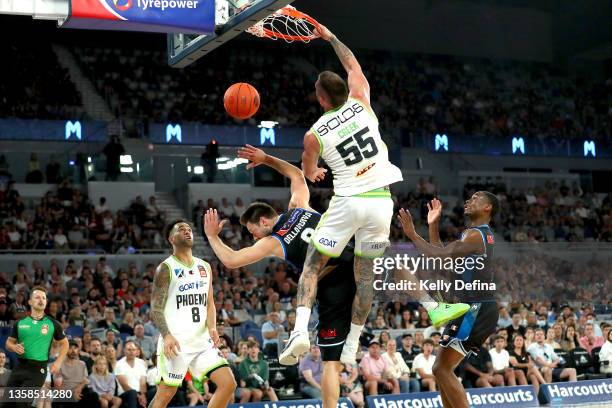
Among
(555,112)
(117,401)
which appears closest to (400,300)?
(117,401)

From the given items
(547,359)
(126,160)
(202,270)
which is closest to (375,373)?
(547,359)

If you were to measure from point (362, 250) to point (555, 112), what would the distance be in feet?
90.0

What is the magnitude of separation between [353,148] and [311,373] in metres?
7.45

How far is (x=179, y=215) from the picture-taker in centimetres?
2442

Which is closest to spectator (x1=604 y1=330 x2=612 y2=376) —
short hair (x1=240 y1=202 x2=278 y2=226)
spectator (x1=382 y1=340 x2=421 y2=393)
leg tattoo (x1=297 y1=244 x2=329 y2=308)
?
spectator (x1=382 y1=340 x2=421 y2=393)

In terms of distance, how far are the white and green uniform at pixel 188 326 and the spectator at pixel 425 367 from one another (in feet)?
21.6

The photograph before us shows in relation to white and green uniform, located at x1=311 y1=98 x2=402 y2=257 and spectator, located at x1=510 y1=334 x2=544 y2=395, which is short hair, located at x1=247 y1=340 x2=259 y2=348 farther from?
white and green uniform, located at x1=311 y1=98 x2=402 y2=257

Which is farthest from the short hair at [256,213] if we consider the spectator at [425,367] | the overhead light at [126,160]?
the overhead light at [126,160]

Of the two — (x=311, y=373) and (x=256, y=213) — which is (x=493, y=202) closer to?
(x=256, y=213)

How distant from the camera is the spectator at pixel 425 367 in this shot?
14539 mm

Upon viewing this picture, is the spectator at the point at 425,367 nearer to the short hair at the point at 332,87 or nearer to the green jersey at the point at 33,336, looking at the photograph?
the green jersey at the point at 33,336

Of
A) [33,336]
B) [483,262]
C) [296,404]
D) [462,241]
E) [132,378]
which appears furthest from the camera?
[296,404]

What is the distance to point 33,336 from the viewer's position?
11.3 meters

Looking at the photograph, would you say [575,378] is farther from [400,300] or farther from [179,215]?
[179,215]
